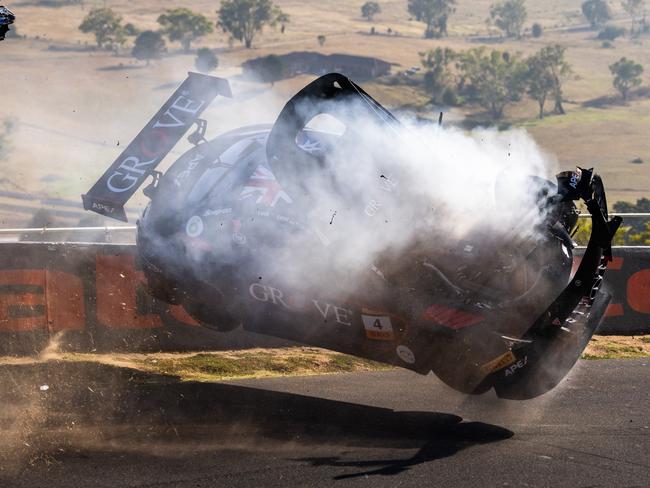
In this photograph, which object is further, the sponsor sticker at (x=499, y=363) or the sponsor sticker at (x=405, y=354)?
the sponsor sticker at (x=405, y=354)

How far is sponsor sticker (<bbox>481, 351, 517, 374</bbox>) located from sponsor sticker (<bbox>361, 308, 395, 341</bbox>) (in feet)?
2.55

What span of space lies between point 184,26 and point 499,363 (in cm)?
6902

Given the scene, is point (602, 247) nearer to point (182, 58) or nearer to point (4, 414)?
point (4, 414)

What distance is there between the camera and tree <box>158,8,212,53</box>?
7181cm

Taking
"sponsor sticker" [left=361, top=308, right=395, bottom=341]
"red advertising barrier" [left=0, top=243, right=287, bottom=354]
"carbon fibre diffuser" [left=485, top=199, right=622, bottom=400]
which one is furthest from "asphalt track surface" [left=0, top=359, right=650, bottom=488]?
"red advertising barrier" [left=0, top=243, right=287, bottom=354]

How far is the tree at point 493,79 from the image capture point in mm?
66500

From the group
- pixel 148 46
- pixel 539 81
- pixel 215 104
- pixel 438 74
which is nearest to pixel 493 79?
pixel 438 74

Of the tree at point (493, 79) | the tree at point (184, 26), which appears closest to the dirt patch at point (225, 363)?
the tree at point (493, 79)

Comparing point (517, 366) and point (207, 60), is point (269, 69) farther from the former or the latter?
point (517, 366)

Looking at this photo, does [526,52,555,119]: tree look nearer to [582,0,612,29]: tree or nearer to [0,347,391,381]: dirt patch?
[582,0,612,29]: tree

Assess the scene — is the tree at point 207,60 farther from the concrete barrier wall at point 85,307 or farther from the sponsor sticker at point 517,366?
the sponsor sticker at point 517,366

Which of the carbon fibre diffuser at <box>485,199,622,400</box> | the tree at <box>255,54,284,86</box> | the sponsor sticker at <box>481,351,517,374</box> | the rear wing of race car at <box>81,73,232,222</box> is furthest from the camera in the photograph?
the tree at <box>255,54,284,86</box>

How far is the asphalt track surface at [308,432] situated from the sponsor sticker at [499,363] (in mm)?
541

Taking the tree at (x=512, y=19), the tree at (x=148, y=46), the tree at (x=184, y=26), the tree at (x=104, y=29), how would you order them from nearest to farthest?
the tree at (x=148, y=46)
the tree at (x=104, y=29)
the tree at (x=184, y=26)
the tree at (x=512, y=19)
